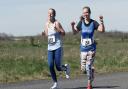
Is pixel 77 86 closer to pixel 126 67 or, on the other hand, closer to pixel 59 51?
pixel 59 51

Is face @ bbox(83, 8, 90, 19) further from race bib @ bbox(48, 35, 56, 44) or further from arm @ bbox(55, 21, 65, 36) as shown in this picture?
race bib @ bbox(48, 35, 56, 44)

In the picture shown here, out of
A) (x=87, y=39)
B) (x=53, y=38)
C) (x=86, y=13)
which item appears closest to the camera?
(x=86, y=13)

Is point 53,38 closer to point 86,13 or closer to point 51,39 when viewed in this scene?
point 51,39

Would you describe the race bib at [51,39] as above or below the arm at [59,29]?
below

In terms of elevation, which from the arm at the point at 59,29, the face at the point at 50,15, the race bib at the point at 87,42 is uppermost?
the face at the point at 50,15

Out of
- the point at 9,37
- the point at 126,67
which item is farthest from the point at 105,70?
the point at 9,37

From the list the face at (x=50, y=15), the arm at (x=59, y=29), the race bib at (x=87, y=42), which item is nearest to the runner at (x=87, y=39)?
the race bib at (x=87, y=42)

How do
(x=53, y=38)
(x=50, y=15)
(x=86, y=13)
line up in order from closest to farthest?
1. (x=86, y=13)
2. (x=50, y=15)
3. (x=53, y=38)

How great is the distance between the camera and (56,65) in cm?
1246

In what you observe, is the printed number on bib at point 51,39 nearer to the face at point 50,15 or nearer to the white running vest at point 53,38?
the white running vest at point 53,38

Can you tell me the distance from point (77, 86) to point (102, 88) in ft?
3.28

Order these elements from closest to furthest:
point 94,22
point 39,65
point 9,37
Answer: point 94,22 → point 39,65 → point 9,37

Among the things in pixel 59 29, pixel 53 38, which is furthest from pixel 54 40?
pixel 59 29

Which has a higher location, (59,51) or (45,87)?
(59,51)
